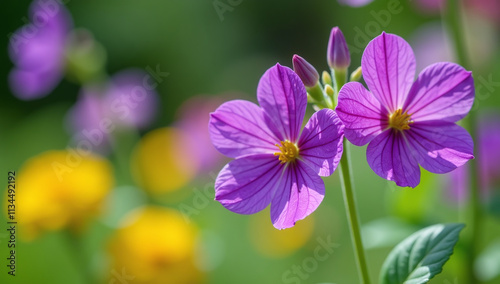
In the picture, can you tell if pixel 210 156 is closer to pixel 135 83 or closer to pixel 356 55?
pixel 135 83

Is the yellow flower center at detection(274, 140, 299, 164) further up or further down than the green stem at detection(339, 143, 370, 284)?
further up

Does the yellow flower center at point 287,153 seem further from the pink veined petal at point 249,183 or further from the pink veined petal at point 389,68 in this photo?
the pink veined petal at point 389,68

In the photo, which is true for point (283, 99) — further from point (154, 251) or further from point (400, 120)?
point (154, 251)

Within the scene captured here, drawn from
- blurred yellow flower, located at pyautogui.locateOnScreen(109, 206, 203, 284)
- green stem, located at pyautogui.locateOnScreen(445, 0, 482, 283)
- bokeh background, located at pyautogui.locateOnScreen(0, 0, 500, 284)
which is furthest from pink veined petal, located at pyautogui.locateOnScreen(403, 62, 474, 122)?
blurred yellow flower, located at pyautogui.locateOnScreen(109, 206, 203, 284)

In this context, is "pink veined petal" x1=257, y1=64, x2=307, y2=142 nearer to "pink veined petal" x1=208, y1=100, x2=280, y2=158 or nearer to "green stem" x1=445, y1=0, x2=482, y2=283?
"pink veined petal" x1=208, y1=100, x2=280, y2=158

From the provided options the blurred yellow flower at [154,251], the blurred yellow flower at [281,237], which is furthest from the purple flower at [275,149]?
the blurred yellow flower at [281,237]

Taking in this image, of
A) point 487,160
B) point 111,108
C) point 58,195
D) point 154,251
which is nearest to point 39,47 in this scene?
point 111,108
